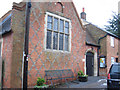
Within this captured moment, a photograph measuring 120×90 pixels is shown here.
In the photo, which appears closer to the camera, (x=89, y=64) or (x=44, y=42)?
(x=44, y=42)

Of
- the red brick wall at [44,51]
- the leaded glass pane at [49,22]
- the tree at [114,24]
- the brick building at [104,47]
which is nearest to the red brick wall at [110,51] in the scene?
the brick building at [104,47]

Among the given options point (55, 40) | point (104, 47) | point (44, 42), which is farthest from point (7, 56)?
point (104, 47)

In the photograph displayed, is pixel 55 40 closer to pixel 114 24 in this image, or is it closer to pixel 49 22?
pixel 49 22

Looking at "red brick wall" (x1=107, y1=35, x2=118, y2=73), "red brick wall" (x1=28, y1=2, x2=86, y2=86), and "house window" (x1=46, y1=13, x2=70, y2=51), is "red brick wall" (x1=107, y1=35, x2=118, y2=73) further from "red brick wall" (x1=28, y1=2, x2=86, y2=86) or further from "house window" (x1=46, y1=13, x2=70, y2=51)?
"house window" (x1=46, y1=13, x2=70, y2=51)

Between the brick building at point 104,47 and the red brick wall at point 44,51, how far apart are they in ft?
15.5

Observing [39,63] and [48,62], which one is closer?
[39,63]

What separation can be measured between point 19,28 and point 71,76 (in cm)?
549

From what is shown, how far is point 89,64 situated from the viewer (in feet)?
48.2

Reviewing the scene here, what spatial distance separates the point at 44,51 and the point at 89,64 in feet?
23.8

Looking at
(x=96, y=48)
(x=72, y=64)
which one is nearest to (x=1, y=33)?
(x=72, y=64)

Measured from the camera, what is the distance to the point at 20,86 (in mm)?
7996

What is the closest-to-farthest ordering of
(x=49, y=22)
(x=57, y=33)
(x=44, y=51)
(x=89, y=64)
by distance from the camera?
(x=44, y=51) < (x=49, y=22) < (x=57, y=33) < (x=89, y=64)

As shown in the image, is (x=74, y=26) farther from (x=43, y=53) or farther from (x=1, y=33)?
(x=1, y=33)

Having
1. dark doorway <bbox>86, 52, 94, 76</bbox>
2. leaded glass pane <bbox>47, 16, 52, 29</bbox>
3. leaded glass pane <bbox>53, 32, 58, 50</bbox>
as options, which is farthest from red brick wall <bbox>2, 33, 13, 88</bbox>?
dark doorway <bbox>86, 52, 94, 76</bbox>
